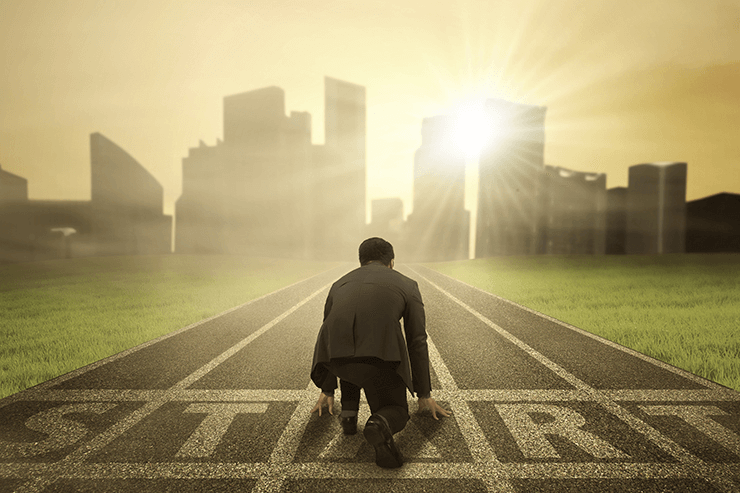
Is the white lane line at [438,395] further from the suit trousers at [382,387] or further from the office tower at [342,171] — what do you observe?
the office tower at [342,171]

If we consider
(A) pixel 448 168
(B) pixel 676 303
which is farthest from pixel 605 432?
(A) pixel 448 168

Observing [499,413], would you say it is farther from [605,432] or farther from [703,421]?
[703,421]

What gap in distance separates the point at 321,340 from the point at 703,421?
402 centimetres

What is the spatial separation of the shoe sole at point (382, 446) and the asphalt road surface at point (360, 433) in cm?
11

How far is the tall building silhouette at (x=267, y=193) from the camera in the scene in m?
103

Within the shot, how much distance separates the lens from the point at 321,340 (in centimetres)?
338

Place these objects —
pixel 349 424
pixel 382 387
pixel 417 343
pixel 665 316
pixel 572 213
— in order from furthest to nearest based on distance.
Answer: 1. pixel 572 213
2. pixel 665 316
3. pixel 349 424
4. pixel 417 343
5. pixel 382 387

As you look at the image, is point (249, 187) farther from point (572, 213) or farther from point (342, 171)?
point (572, 213)

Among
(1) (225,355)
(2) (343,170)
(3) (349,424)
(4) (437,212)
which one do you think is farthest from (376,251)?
(4) (437,212)

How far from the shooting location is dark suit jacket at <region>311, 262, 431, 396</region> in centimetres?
313

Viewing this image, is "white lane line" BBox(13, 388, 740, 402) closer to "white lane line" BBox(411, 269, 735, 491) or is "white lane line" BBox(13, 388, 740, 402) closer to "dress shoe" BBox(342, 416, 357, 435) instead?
"white lane line" BBox(411, 269, 735, 491)

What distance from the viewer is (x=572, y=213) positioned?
134m

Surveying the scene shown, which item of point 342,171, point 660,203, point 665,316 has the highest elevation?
point 342,171

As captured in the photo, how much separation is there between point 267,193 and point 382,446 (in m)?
115
